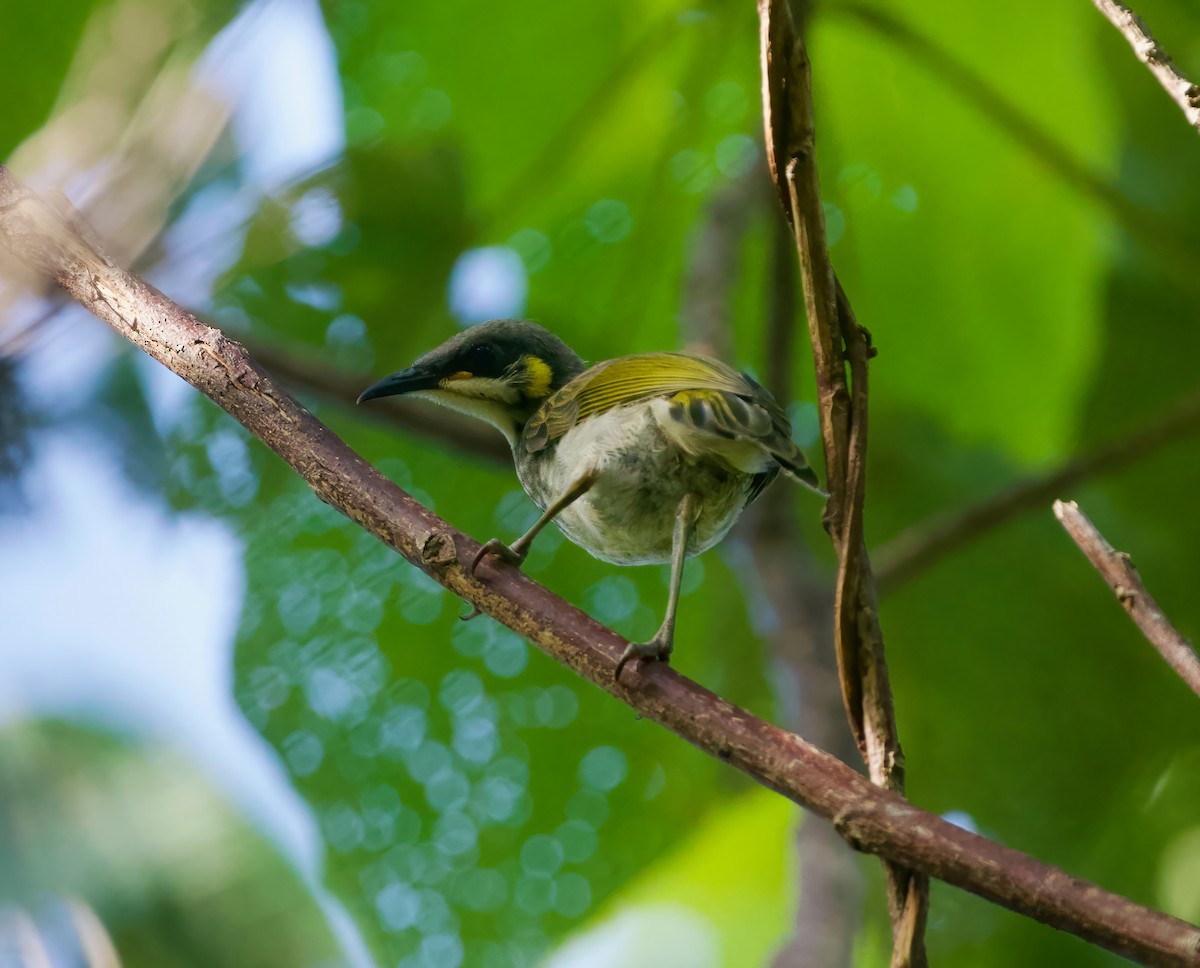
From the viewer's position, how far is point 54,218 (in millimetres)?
1396

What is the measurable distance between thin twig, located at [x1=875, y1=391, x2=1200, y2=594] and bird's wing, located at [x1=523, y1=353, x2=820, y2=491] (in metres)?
0.96

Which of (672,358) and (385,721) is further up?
(672,358)

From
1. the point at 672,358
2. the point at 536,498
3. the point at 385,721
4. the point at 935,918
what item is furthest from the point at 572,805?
the point at 672,358

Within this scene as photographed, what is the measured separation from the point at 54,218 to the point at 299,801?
5.87ft

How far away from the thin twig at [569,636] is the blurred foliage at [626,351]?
1.51m

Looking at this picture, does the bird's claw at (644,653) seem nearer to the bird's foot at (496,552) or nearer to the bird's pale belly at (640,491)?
the bird's foot at (496,552)

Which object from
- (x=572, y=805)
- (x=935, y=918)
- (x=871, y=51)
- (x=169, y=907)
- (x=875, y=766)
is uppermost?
(x=871, y=51)

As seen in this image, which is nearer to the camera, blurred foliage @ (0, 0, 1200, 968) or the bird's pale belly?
the bird's pale belly

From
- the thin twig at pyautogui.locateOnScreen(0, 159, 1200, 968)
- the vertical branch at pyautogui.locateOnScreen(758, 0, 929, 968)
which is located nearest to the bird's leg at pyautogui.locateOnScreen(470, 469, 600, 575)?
the thin twig at pyautogui.locateOnScreen(0, 159, 1200, 968)

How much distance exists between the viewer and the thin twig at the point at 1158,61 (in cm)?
120

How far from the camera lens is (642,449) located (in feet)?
5.52

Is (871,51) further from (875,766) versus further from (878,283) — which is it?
(875,766)

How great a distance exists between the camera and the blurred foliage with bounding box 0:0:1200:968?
2.82 meters

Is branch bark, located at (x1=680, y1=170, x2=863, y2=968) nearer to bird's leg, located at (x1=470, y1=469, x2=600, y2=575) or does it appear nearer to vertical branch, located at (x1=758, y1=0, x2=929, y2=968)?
bird's leg, located at (x1=470, y1=469, x2=600, y2=575)
